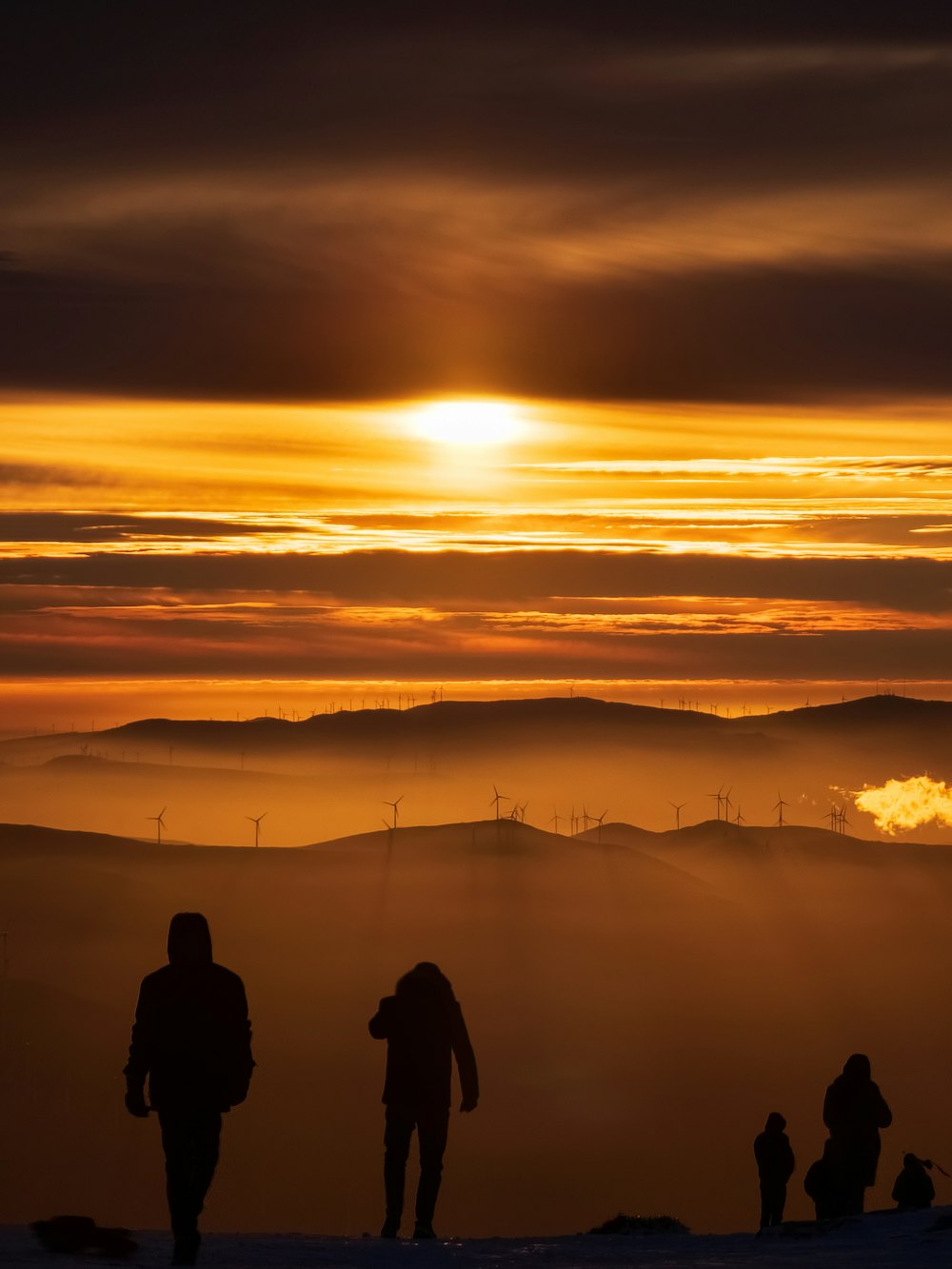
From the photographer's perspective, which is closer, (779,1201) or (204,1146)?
(204,1146)

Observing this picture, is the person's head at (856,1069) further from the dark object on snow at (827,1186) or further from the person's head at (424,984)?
the person's head at (424,984)

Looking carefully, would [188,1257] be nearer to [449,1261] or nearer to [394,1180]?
[449,1261]

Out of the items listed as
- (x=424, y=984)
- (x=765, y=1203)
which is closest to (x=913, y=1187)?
(x=765, y=1203)

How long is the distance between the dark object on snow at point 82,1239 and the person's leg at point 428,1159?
3694 mm

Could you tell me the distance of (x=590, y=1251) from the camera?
17.4m

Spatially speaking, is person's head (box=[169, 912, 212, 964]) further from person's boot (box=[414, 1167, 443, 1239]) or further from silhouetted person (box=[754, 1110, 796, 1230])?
silhouetted person (box=[754, 1110, 796, 1230])

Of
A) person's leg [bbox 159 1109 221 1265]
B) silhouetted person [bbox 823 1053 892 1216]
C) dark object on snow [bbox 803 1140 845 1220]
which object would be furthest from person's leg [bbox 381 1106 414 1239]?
silhouetted person [bbox 823 1053 892 1216]

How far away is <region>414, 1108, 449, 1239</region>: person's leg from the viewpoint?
18.8 m

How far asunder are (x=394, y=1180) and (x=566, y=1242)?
6.05ft

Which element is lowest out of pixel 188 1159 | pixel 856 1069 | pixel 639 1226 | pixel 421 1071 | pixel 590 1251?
pixel 590 1251

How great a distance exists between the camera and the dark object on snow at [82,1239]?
15.0m

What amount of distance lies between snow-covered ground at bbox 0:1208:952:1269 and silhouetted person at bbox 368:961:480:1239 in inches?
34.5

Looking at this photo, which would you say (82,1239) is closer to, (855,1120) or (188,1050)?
(188,1050)

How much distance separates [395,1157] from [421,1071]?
939 millimetres
